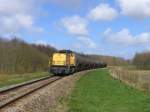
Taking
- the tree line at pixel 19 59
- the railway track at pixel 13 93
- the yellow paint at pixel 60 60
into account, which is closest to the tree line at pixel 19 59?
the tree line at pixel 19 59

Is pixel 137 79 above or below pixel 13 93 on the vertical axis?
above

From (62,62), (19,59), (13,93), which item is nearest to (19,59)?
(19,59)

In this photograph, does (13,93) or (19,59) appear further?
(19,59)

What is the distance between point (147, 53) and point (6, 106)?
129 meters

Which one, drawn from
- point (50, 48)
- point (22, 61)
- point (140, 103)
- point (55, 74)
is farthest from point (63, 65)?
point (50, 48)

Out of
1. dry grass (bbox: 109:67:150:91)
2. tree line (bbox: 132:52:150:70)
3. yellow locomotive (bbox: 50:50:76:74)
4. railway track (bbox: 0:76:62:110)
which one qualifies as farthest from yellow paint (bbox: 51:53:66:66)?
tree line (bbox: 132:52:150:70)

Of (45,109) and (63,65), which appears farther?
(63,65)

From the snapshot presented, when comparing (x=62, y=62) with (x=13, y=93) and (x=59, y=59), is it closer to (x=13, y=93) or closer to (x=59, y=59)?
(x=59, y=59)

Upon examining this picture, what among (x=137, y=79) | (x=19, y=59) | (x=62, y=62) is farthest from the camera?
(x=19, y=59)

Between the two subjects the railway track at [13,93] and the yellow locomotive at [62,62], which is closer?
the railway track at [13,93]

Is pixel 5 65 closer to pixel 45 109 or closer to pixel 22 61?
pixel 22 61

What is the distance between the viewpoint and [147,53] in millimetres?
143250

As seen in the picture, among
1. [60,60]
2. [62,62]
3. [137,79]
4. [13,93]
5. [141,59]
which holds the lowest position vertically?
[13,93]

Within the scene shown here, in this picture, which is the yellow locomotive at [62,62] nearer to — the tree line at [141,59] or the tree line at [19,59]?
the tree line at [19,59]
